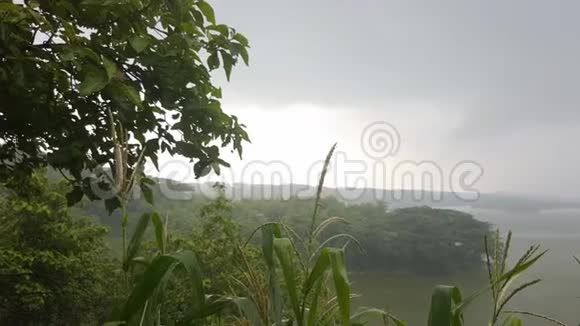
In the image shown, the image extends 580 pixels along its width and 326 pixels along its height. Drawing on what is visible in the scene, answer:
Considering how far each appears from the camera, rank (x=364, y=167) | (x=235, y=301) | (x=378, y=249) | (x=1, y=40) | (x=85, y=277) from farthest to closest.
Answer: (x=85, y=277)
(x=364, y=167)
(x=378, y=249)
(x=1, y=40)
(x=235, y=301)

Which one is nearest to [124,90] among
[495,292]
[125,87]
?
[125,87]

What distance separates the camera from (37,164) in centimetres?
121

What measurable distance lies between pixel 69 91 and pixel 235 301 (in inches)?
25.7

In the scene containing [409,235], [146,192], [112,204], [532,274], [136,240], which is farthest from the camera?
[409,235]

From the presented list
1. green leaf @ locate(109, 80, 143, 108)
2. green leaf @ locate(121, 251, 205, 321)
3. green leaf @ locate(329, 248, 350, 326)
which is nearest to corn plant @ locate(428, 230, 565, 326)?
green leaf @ locate(329, 248, 350, 326)

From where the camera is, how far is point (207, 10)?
3.28ft

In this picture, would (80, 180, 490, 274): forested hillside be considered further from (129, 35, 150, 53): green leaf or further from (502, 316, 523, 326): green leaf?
(502, 316, 523, 326): green leaf

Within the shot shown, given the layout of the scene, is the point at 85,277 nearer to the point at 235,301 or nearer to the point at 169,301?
the point at 169,301

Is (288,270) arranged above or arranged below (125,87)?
below

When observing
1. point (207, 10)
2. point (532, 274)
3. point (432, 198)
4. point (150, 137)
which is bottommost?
point (532, 274)

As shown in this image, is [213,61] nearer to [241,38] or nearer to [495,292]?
[241,38]

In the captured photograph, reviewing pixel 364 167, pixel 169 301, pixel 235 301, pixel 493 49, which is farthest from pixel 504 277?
pixel 169 301

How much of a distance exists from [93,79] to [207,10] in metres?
0.35

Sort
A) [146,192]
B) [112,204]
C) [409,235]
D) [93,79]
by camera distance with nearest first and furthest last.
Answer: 1. [93,79]
2. [112,204]
3. [146,192]
4. [409,235]
